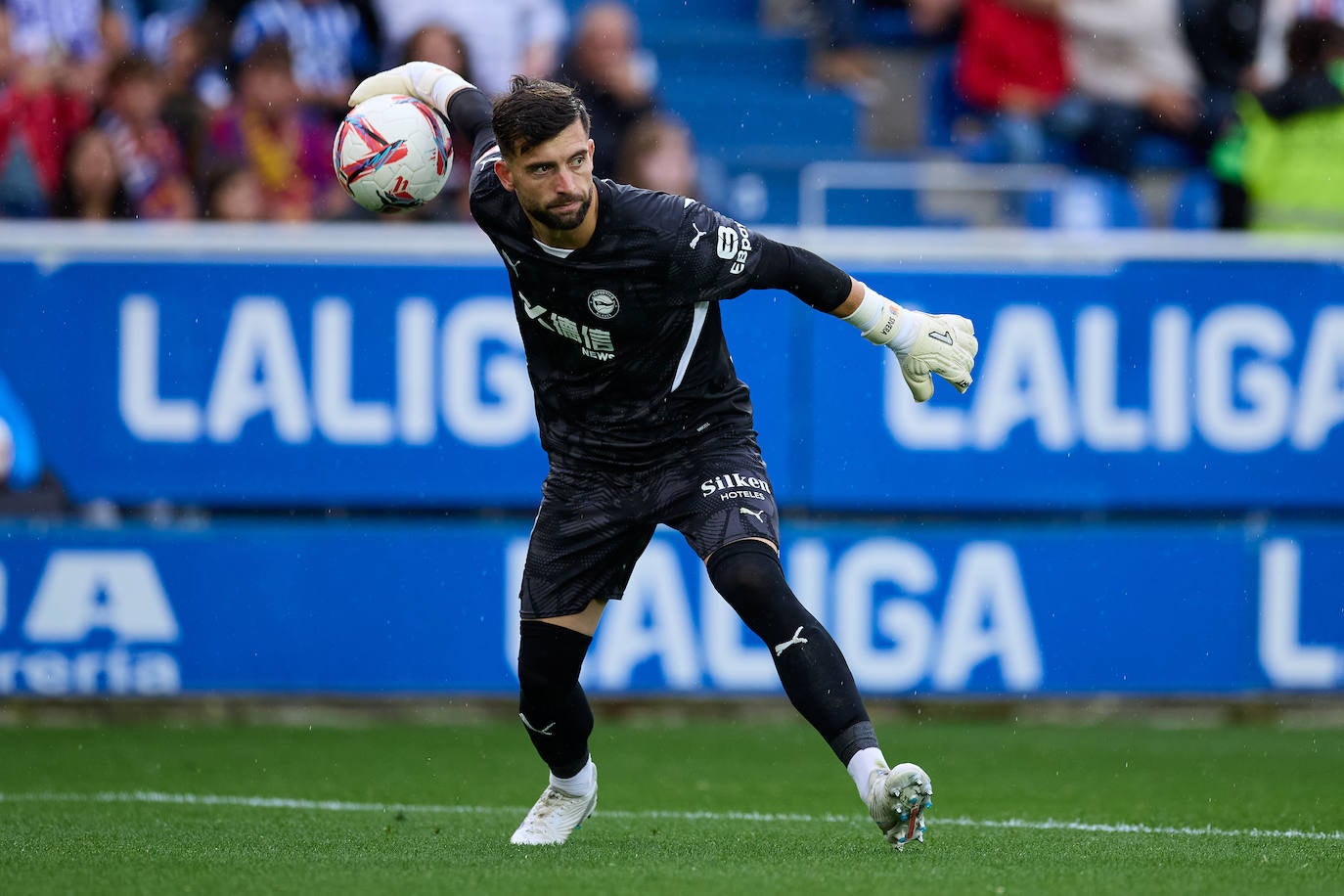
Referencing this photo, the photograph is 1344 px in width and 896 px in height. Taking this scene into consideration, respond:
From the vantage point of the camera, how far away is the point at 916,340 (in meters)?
5.63

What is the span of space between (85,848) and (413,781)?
6.97ft

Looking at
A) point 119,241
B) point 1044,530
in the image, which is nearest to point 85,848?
point 119,241

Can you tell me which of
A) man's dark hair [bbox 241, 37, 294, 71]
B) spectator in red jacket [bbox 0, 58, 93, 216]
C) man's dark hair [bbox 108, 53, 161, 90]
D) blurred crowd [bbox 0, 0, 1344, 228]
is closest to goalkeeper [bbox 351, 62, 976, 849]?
blurred crowd [bbox 0, 0, 1344, 228]

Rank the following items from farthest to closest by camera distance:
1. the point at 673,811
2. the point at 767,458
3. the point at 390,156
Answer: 1. the point at 767,458
2. the point at 673,811
3. the point at 390,156

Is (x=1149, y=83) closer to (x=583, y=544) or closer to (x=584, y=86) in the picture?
(x=584, y=86)

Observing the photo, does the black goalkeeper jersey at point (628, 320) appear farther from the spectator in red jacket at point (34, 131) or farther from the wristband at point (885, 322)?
the spectator in red jacket at point (34, 131)

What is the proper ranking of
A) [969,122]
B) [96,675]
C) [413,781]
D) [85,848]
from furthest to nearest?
[969,122] → [96,675] → [413,781] → [85,848]

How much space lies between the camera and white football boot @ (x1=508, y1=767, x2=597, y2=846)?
599 centimetres

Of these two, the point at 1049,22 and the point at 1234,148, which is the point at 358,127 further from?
the point at 1049,22

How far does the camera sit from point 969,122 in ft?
40.4

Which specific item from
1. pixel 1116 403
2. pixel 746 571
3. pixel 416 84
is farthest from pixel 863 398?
Result: pixel 746 571

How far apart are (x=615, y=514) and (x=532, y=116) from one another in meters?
1.20

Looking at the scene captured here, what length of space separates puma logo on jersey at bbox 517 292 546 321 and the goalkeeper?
1 cm

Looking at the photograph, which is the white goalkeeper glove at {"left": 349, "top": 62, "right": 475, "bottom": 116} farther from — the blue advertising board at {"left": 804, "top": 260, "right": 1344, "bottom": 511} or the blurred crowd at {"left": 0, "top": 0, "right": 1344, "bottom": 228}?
the blurred crowd at {"left": 0, "top": 0, "right": 1344, "bottom": 228}
